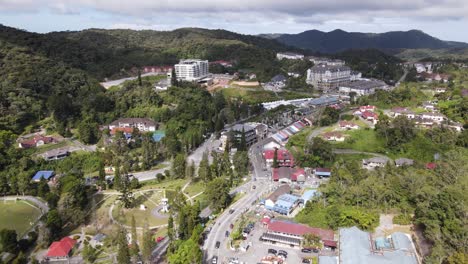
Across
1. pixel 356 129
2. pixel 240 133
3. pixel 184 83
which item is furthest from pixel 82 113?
pixel 356 129

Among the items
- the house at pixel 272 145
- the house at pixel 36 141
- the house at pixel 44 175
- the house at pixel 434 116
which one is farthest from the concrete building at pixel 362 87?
the house at pixel 44 175

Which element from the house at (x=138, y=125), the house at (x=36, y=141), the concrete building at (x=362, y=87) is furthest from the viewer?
the concrete building at (x=362, y=87)

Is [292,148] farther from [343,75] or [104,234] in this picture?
[343,75]

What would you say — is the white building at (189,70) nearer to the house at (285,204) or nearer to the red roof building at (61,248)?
the house at (285,204)

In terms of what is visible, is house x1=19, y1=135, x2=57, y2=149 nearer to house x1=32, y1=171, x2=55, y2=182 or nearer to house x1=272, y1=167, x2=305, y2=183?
house x1=32, y1=171, x2=55, y2=182

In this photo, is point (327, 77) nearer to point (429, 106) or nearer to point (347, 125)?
point (429, 106)

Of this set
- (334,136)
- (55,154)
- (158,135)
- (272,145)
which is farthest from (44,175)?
(334,136)
